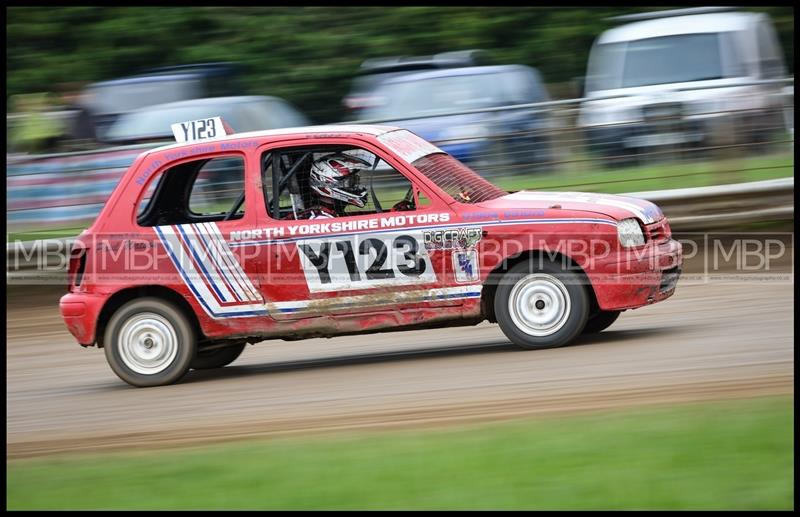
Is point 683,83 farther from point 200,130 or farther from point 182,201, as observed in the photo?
point 182,201

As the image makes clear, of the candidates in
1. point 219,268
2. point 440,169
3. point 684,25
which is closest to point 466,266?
point 440,169

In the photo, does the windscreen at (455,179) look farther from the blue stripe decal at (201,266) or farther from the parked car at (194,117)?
the parked car at (194,117)

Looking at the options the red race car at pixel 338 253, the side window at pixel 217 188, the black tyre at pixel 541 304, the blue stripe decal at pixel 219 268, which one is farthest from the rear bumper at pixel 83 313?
the black tyre at pixel 541 304

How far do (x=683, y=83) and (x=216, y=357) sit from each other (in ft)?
29.9

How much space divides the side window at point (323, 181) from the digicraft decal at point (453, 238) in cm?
49

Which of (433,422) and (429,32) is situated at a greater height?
(429,32)

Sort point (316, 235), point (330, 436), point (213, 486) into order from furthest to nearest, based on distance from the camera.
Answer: point (316, 235), point (330, 436), point (213, 486)

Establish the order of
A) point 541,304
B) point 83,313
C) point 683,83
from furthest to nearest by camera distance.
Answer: point 683,83 < point 83,313 < point 541,304

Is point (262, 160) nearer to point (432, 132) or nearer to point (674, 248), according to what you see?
point (674, 248)

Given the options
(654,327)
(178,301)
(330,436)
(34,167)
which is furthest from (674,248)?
(34,167)

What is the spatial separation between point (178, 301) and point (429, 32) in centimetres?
1570

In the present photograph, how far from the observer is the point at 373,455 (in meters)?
5.96

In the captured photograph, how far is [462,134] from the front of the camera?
1280 cm

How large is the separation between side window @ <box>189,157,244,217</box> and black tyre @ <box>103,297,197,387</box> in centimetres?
94
